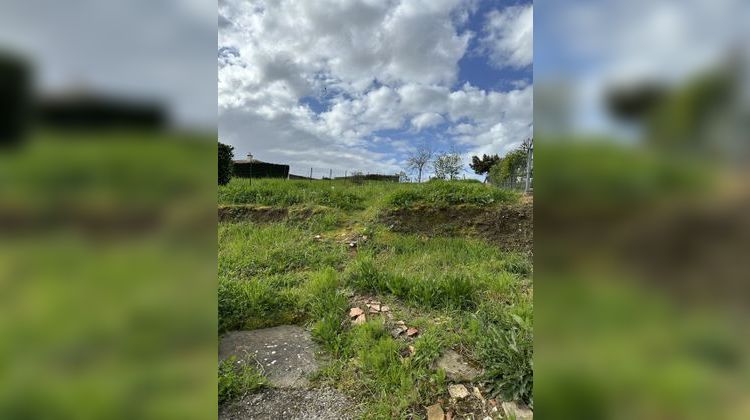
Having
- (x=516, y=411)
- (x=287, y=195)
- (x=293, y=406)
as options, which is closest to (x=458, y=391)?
(x=516, y=411)

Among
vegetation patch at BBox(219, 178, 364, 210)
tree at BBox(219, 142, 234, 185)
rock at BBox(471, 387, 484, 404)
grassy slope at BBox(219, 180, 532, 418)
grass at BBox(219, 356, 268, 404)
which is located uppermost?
tree at BBox(219, 142, 234, 185)

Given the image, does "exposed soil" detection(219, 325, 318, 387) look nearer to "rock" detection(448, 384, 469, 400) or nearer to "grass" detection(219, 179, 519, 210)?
"rock" detection(448, 384, 469, 400)

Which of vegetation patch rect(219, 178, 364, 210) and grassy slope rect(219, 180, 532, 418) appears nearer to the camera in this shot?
grassy slope rect(219, 180, 532, 418)

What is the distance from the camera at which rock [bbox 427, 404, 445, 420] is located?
78.7 inches

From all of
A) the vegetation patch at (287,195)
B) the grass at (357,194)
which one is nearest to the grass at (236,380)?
the grass at (357,194)

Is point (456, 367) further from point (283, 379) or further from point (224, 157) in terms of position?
point (224, 157)

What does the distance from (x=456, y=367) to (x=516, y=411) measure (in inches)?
20.3

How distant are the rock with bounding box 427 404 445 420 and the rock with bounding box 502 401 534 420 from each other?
1.19 ft

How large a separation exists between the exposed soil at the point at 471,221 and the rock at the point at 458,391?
4.32 meters

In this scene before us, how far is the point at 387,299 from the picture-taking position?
11.7 feet

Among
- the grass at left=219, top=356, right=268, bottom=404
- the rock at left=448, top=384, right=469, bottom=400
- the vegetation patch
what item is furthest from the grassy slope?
the vegetation patch
